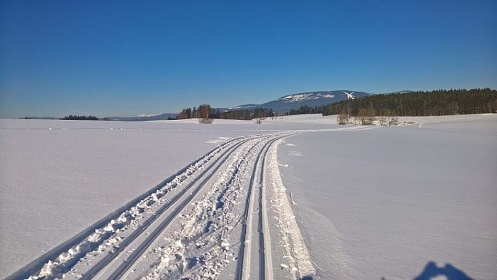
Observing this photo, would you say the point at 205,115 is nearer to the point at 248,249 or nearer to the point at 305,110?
the point at 248,249

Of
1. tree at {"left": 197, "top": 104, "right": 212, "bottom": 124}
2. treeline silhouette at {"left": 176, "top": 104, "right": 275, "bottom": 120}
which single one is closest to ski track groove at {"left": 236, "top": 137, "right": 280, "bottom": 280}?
tree at {"left": 197, "top": 104, "right": 212, "bottom": 124}

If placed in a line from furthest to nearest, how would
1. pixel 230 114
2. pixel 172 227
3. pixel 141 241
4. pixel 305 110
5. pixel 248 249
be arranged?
pixel 305 110
pixel 230 114
pixel 172 227
pixel 141 241
pixel 248 249

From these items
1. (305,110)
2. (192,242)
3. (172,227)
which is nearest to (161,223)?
(172,227)

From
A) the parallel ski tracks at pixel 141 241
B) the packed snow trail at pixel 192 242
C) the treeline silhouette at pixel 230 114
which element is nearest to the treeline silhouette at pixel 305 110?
the treeline silhouette at pixel 230 114

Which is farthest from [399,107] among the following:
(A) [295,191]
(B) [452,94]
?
(A) [295,191]

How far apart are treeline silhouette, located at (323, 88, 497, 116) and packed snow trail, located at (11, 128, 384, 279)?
9305 cm

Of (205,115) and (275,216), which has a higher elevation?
(205,115)

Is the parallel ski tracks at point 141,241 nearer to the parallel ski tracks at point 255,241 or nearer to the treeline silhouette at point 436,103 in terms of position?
the parallel ski tracks at point 255,241

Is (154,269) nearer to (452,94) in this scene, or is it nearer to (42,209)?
(42,209)

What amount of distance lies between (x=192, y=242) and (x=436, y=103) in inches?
4857

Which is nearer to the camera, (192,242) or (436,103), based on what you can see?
(192,242)

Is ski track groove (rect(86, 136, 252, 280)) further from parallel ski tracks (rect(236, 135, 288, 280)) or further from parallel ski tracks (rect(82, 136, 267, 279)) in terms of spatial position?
parallel ski tracks (rect(236, 135, 288, 280))

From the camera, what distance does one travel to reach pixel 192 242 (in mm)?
4551

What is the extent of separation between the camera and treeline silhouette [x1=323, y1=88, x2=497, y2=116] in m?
93.3
